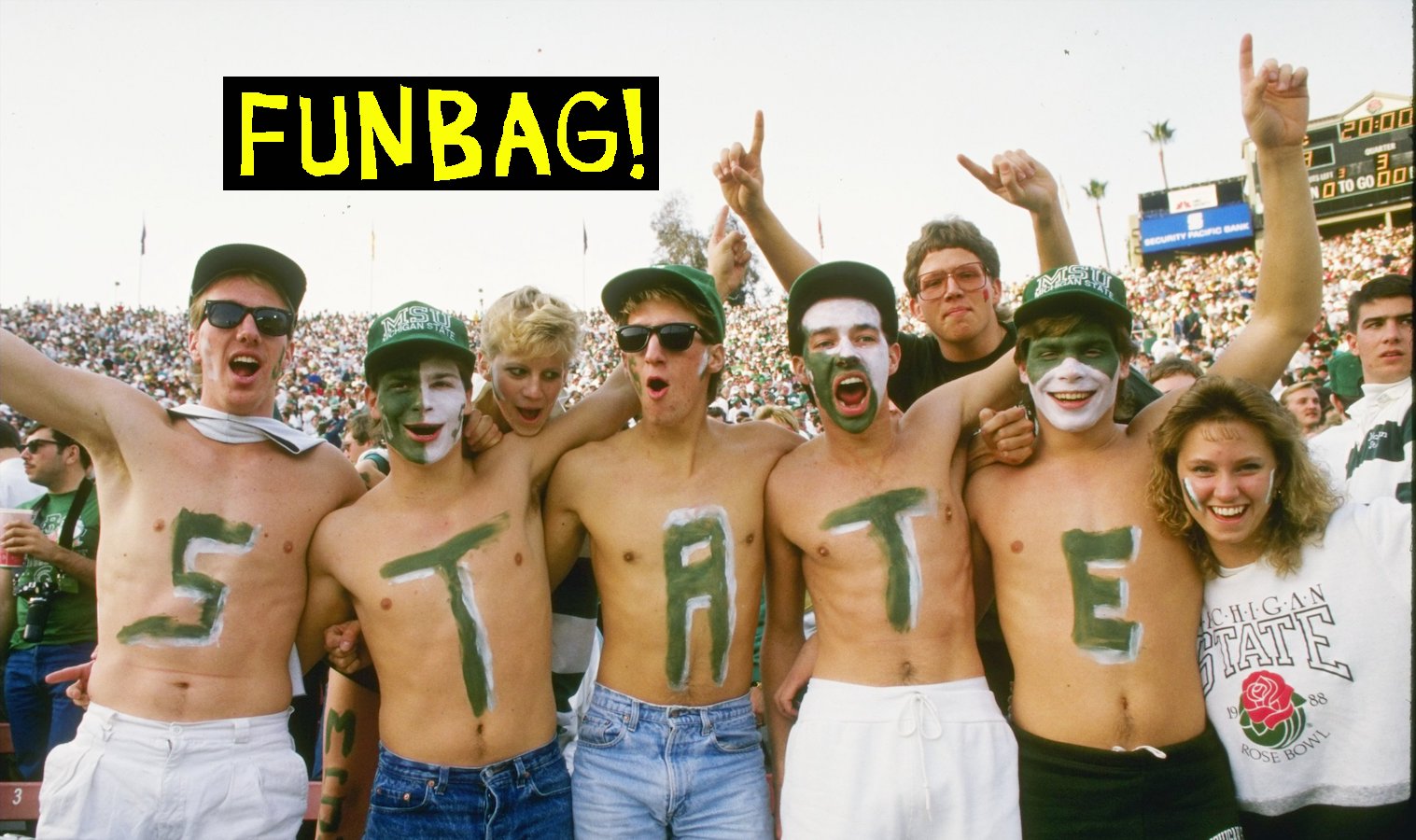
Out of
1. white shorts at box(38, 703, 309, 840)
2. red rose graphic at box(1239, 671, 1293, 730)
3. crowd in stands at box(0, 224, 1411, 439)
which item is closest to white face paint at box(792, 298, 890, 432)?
red rose graphic at box(1239, 671, 1293, 730)

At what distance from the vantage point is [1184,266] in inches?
1457

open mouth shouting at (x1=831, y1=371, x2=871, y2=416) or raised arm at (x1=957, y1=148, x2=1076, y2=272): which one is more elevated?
raised arm at (x1=957, y1=148, x2=1076, y2=272)

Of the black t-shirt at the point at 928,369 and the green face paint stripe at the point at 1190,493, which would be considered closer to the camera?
the green face paint stripe at the point at 1190,493

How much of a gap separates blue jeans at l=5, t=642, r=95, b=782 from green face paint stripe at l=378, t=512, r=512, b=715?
10.1 ft

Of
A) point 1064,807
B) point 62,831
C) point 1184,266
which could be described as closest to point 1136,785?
point 1064,807

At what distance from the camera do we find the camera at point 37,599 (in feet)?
14.9

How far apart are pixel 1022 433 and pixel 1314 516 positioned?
875 millimetres

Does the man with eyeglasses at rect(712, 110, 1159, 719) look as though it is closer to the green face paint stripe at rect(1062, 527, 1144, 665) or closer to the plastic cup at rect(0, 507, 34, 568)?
the green face paint stripe at rect(1062, 527, 1144, 665)

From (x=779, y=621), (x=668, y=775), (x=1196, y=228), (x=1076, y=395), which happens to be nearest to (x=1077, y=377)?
(x=1076, y=395)

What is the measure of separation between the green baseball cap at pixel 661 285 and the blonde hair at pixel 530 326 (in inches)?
10.5

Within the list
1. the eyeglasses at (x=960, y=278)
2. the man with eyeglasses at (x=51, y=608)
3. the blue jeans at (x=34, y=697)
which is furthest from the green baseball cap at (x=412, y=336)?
the blue jeans at (x=34, y=697)

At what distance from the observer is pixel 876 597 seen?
2.86 m

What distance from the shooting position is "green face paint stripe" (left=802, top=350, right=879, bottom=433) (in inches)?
119

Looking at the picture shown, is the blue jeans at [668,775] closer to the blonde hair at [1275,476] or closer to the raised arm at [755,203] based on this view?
the blonde hair at [1275,476]
